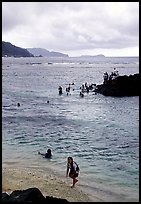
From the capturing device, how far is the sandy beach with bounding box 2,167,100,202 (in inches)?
568

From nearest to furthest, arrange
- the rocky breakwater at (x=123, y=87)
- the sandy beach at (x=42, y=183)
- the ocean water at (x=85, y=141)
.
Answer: the sandy beach at (x=42, y=183) → the ocean water at (x=85, y=141) → the rocky breakwater at (x=123, y=87)

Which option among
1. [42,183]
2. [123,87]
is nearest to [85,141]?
[42,183]

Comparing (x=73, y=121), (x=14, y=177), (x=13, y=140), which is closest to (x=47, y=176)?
(x=14, y=177)

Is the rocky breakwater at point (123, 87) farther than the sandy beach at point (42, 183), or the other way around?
the rocky breakwater at point (123, 87)

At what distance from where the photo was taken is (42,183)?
16016mm

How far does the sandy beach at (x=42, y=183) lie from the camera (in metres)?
14.4

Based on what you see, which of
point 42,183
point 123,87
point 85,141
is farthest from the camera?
point 123,87

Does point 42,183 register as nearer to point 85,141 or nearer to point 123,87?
point 85,141

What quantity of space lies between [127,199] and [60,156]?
8.12 m

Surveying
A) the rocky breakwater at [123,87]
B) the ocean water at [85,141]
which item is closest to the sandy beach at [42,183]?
the ocean water at [85,141]

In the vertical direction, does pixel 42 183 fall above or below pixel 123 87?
below

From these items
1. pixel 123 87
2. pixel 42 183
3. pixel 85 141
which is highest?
pixel 123 87

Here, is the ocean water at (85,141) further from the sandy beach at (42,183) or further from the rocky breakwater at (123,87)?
the rocky breakwater at (123,87)

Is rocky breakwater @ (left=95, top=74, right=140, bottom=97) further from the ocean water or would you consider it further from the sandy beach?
the sandy beach
